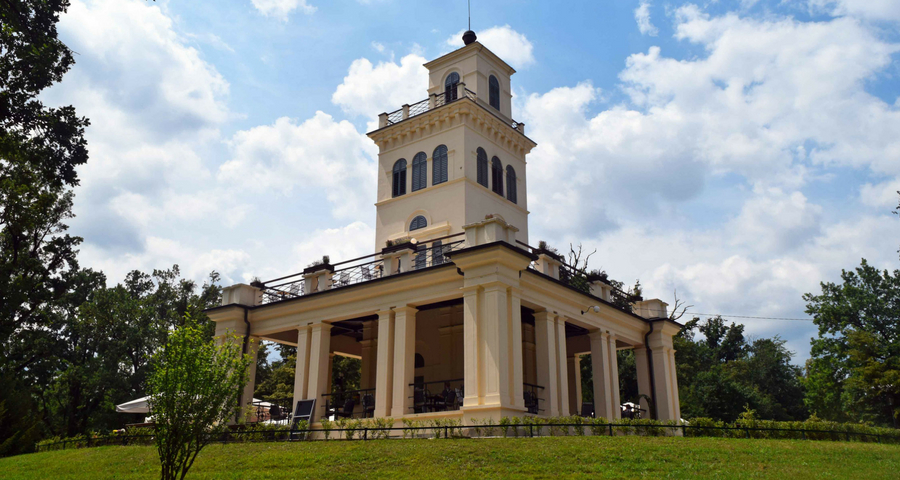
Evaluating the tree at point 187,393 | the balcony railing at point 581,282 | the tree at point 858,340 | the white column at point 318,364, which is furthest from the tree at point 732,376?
the tree at point 187,393

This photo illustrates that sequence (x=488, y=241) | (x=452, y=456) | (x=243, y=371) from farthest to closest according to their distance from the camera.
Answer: (x=488, y=241)
(x=452, y=456)
(x=243, y=371)

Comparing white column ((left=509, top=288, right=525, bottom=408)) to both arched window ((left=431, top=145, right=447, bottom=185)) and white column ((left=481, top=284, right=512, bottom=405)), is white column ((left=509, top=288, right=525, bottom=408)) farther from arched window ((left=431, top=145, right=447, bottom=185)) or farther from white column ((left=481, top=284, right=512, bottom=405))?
arched window ((left=431, top=145, right=447, bottom=185))

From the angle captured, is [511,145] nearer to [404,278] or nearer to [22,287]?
[404,278]

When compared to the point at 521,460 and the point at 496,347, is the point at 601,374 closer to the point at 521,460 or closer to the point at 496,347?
the point at 496,347

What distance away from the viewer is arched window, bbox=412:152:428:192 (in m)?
29.7

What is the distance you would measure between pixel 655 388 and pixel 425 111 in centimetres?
1555

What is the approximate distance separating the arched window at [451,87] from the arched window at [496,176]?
142 inches

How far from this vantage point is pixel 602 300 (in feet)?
80.5

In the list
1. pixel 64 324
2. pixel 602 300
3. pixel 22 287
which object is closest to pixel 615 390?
pixel 602 300

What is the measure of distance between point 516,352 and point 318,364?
25.5 feet

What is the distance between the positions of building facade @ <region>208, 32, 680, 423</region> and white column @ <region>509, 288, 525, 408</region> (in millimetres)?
46

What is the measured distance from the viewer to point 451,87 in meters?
31.6

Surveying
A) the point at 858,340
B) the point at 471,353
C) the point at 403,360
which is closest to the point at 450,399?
the point at 403,360

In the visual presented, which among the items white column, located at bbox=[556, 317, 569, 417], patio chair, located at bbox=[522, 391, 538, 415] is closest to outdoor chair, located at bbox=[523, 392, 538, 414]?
patio chair, located at bbox=[522, 391, 538, 415]
